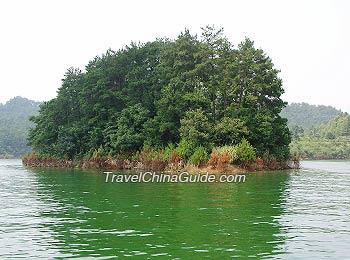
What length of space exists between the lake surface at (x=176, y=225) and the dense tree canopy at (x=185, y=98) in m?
22.8

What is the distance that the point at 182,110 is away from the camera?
53219 millimetres

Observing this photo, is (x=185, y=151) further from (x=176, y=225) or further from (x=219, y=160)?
(x=176, y=225)

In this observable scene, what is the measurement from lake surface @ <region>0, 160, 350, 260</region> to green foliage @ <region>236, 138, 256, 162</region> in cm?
1792

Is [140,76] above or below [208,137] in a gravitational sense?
above

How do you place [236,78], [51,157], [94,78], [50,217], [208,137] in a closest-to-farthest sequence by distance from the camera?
[50,217]
[208,137]
[236,78]
[94,78]
[51,157]

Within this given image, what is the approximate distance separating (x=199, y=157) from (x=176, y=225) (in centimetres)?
2969

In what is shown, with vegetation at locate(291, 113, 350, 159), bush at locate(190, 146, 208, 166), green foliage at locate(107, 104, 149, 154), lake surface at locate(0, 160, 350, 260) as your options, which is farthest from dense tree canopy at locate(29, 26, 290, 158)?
vegetation at locate(291, 113, 350, 159)

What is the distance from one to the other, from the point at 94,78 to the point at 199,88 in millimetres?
17819

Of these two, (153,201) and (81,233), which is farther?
(153,201)

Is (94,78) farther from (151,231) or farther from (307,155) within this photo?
(307,155)

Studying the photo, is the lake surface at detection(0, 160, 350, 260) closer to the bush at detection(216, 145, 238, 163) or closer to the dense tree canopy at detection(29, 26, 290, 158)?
the bush at detection(216, 145, 238, 163)

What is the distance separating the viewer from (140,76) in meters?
60.7

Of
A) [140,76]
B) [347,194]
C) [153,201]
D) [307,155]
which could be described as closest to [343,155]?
[307,155]

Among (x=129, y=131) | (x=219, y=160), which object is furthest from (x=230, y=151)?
(x=129, y=131)
